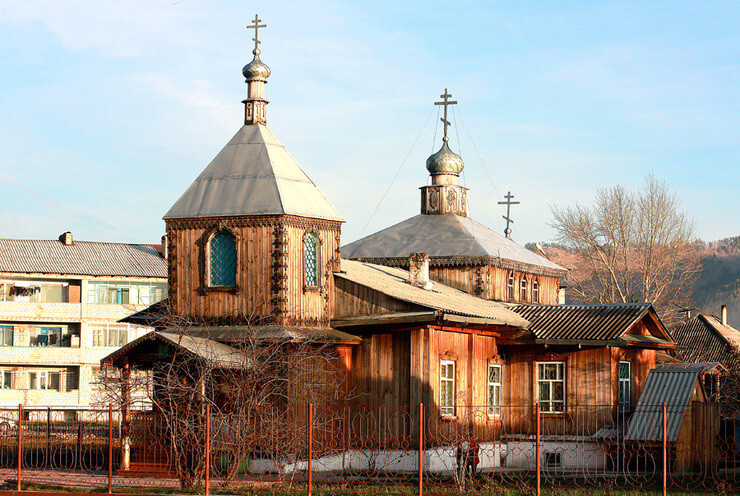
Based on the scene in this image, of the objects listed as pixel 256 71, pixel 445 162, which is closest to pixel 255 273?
pixel 256 71

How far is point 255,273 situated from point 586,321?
29.7ft

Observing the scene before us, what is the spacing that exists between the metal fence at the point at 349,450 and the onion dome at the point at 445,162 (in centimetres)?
1139

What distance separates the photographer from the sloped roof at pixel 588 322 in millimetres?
26125

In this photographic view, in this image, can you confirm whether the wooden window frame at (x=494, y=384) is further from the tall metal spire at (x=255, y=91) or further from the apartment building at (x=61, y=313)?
the apartment building at (x=61, y=313)

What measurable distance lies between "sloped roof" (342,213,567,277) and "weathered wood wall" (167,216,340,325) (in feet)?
27.2

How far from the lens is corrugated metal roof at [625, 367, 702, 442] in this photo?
2364 centimetres

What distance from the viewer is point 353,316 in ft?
79.6

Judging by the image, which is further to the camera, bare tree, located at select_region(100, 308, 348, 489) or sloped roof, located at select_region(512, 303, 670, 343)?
sloped roof, located at select_region(512, 303, 670, 343)

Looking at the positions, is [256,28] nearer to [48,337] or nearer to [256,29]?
[256,29]

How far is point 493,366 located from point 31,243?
33230mm

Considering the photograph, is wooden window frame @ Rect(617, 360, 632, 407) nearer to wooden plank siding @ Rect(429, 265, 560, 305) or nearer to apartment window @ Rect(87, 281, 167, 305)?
wooden plank siding @ Rect(429, 265, 560, 305)

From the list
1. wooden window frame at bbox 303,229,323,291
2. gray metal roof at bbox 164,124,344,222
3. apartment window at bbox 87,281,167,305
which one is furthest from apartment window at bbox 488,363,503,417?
apartment window at bbox 87,281,167,305

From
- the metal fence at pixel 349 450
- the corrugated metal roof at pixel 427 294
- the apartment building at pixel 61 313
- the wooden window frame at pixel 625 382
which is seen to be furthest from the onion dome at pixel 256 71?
the apartment building at pixel 61 313

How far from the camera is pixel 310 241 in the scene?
2439cm
